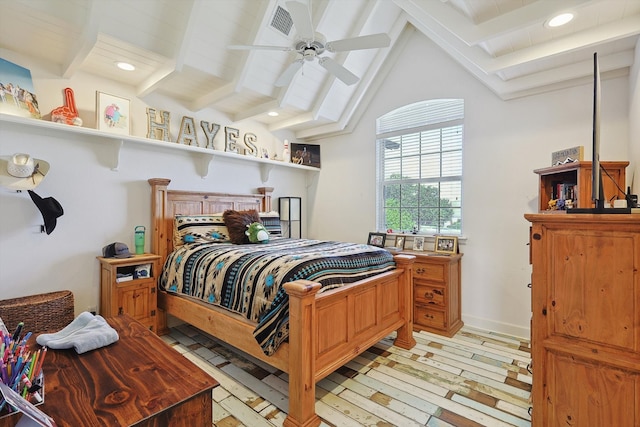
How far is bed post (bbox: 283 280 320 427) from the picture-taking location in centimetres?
181

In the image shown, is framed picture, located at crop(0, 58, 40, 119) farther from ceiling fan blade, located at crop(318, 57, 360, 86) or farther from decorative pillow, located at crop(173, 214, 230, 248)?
ceiling fan blade, located at crop(318, 57, 360, 86)

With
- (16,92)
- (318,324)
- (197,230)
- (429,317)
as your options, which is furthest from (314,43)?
(429,317)

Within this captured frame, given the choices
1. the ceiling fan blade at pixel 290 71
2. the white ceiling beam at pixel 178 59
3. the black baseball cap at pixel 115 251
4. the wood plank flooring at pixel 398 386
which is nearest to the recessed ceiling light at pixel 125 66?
the white ceiling beam at pixel 178 59

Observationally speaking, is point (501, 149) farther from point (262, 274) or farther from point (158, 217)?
point (158, 217)

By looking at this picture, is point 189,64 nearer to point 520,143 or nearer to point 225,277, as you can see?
point 225,277

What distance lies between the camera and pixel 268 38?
300 cm

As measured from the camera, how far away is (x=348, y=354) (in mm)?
2248

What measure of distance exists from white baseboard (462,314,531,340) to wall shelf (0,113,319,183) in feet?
9.68

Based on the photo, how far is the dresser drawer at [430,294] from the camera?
3.21m

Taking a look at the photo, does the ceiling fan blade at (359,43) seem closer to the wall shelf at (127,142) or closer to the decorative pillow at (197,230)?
the wall shelf at (127,142)

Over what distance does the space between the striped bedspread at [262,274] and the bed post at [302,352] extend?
0.13 meters

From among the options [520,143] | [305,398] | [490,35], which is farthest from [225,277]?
[520,143]

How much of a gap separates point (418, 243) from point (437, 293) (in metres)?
0.65

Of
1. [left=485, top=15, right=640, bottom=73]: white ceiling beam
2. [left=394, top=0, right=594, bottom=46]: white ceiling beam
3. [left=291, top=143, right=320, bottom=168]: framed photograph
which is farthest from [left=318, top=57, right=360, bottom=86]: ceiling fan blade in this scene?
[left=291, top=143, right=320, bottom=168]: framed photograph
